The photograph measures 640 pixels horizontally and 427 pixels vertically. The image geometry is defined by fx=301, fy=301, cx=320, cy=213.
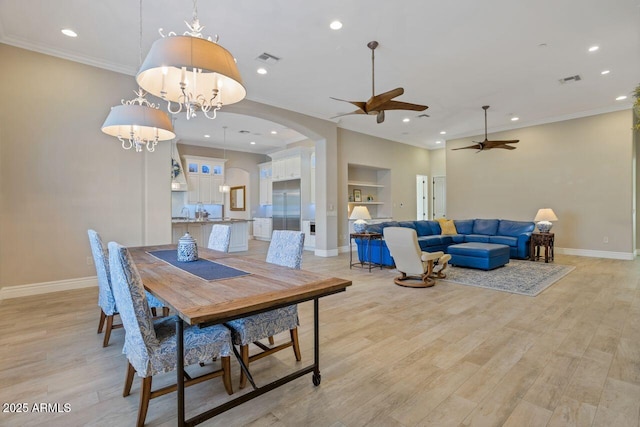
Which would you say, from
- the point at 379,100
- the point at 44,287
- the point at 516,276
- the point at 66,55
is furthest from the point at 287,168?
the point at 516,276

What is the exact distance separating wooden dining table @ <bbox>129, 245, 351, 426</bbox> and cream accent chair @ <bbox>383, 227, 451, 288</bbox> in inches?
100

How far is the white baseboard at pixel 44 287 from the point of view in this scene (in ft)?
12.7

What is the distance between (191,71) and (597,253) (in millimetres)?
8913

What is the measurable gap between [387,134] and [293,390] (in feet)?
26.6

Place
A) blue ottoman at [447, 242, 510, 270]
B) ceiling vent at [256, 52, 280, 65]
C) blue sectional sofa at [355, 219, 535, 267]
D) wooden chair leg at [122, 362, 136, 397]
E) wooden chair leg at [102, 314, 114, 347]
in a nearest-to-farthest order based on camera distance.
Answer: wooden chair leg at [122, 362, 136, 397], wooden chair leg at [102, 314, 114, 347], ceiling vent at [256, 52, 280, 65], blue ottoman at [447, 242, 510, 270], blue sectional sofa at [355, 219, 535, 267]

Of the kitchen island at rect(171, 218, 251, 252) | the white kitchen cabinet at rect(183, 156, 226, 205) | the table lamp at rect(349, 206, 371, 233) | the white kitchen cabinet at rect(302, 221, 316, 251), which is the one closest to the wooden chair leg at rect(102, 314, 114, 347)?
the kitchen island at rect(171, 218, 251, 252)

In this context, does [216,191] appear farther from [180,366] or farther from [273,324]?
[180,366]

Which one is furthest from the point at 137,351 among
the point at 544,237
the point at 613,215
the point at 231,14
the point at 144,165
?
the point at 613,215

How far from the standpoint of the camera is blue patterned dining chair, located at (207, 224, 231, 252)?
3447 millimetres

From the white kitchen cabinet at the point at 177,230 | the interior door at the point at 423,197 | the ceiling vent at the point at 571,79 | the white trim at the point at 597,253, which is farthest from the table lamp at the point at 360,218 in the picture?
the interior door at the point at 423,197

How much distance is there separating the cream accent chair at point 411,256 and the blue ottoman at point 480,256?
1.14 metres

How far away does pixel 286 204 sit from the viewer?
9.27 m

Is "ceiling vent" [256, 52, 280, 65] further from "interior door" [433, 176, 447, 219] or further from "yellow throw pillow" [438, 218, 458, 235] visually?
"interior door" [433, 176, 447, 219]

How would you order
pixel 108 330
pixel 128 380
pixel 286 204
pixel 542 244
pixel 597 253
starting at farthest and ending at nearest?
1. pixel 286 204
2. pixel 597 253
3. pixel 542 244
4. pixel 108 330
5. pixel 128 380
